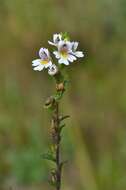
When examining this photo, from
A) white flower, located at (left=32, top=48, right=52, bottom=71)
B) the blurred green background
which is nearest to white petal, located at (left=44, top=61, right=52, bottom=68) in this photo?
white flower, located at (left=32, top=48, right=52, bottom=71)

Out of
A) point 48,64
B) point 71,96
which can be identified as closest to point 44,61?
point 48,64

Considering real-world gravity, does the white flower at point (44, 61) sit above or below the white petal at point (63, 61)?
above

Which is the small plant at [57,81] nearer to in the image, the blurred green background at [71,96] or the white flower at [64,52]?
the white flower at [64,52]

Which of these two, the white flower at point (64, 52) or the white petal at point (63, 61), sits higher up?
the white flower at point (64, 52)

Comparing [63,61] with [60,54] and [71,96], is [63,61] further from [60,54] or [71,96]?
[71,96]

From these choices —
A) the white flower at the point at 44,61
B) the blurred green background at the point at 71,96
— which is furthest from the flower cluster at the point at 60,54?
the blurred green background at the point at 71,96

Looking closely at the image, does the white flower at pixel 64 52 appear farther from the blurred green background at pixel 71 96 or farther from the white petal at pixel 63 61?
the blurred green background at pixel 71 96

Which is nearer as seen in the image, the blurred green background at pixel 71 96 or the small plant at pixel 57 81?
the small plant at pixel 57 81

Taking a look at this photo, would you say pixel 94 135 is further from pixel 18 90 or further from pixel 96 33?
pixel 96 33

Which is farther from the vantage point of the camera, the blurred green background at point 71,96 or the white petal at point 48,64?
the blurred green background at point 71,96
